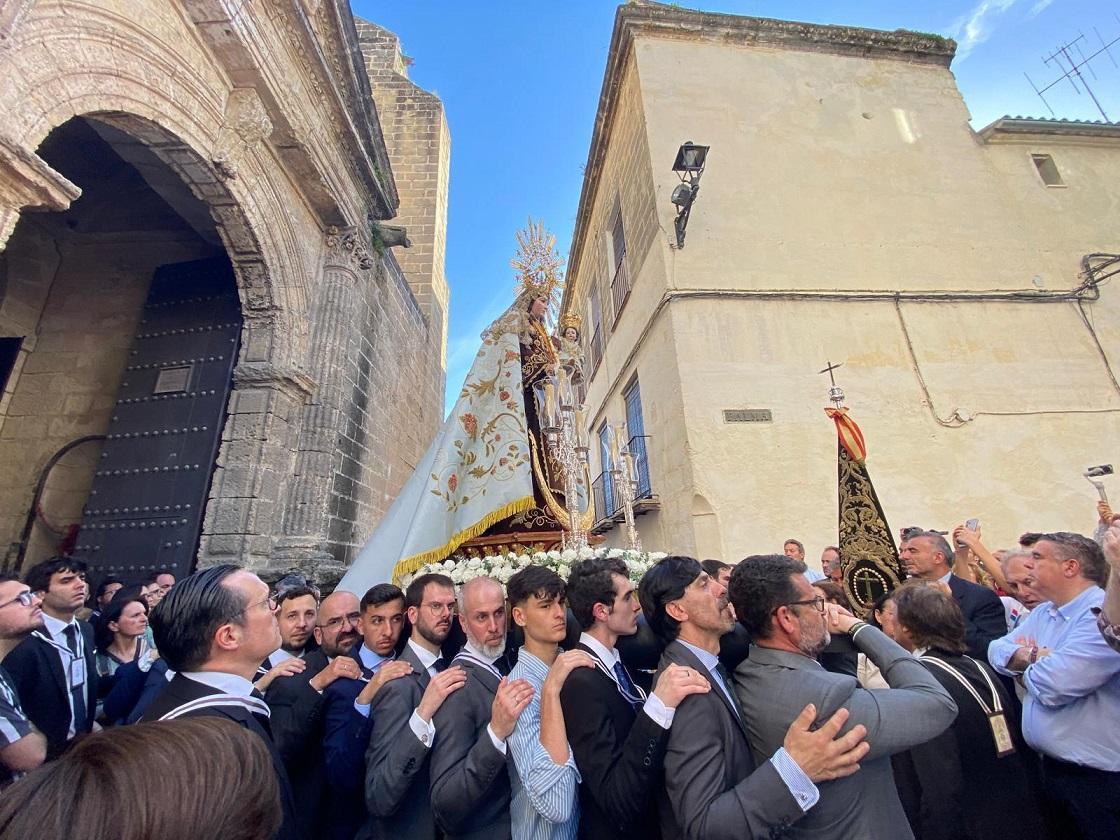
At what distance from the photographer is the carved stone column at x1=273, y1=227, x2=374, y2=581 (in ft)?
18.0

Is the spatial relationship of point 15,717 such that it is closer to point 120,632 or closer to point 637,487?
point 120,632

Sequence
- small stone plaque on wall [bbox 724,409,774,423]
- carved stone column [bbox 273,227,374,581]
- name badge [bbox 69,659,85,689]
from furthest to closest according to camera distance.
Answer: small stone plaque on wall [bbox 724,409,774,423] → carved stone column [bbox 273,227,374,581] → name badge [bbox 69,659,85,689]

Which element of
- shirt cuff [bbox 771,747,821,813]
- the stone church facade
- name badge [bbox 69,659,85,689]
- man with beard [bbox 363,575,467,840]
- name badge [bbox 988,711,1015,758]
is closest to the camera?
shirt cuff [bbox 771,747,821,813]

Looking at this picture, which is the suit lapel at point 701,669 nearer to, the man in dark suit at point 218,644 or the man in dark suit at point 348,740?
the man in dark suit at point 348,740

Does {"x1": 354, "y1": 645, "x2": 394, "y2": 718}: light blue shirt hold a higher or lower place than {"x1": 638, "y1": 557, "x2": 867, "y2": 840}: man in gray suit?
higher

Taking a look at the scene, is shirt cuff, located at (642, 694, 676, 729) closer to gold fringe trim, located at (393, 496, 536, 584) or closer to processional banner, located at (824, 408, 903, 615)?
gold fringe trim, located at (393, 496, 536, 584)

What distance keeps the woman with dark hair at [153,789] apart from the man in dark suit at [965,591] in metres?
2.97

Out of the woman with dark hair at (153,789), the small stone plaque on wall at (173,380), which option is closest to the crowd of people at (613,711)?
the woman with dark hair at (153,789)

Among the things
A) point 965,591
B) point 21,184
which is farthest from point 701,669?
point 21,184

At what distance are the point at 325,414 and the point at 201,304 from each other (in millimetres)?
1982

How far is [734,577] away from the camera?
179 centimetres

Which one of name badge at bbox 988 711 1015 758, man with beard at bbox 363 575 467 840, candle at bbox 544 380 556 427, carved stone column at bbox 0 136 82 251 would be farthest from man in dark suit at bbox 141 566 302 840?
carved stone column at bbox 0 136 82 251

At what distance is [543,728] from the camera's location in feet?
5.11

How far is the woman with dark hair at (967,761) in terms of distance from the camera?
2074 mm
